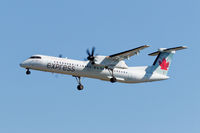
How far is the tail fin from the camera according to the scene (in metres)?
42.0

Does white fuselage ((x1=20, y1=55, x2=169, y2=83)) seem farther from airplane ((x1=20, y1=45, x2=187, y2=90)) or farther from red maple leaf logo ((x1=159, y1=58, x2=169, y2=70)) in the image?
red maple leaf logo ((x1=159, y1=58, x2=169, y2=70))

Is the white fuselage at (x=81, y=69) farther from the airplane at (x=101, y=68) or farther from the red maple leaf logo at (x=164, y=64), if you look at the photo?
the red maple leaf logo at (x=164, y=64)

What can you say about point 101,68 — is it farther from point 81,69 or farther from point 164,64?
point 164,64

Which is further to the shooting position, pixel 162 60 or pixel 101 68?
pixel 162 60

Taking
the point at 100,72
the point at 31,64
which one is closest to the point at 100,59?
the point at 100,72

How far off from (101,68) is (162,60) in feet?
25.7

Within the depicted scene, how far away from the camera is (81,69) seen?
123 ft

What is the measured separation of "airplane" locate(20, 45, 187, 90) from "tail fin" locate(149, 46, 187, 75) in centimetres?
13

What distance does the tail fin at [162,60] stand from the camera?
4203cm

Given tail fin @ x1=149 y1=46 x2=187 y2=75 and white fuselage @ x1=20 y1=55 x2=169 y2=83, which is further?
tail fin @ x1=149 y1=46 x2=187 y2=75

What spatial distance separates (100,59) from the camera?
38.1 m

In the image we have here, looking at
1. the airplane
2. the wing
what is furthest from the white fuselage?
the wing

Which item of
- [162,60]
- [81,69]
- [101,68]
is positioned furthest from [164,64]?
[81,69]

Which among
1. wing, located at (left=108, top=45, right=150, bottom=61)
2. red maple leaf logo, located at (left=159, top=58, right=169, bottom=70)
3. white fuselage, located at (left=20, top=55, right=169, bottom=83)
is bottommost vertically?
white fuselage, located at (left=20, top=55, right=169, bottom=83)
